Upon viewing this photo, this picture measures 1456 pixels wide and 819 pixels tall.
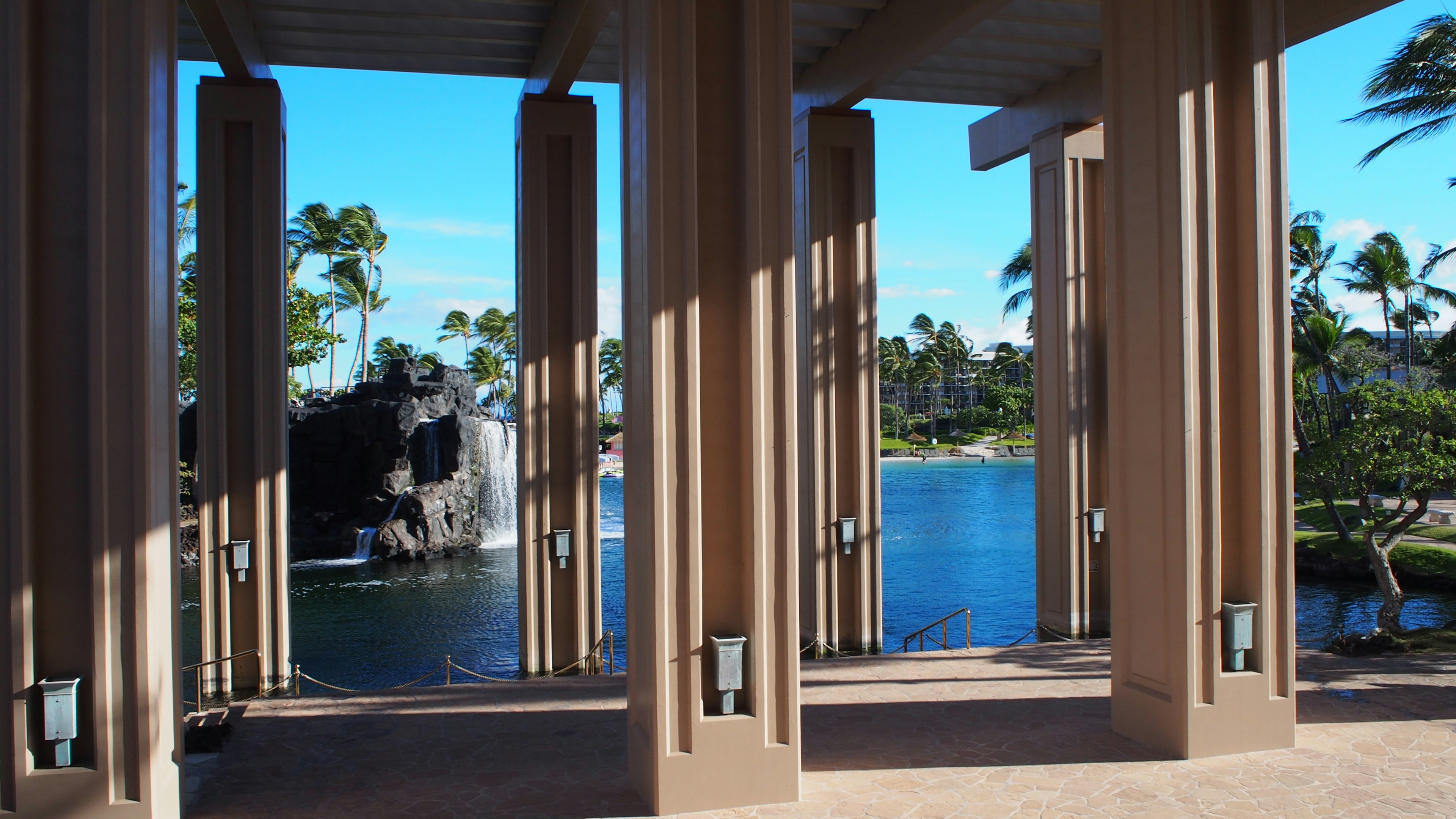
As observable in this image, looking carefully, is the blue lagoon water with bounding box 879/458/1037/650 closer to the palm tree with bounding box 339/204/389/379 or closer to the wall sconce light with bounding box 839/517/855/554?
the wall sconce light with bounding box 839/517/855/554

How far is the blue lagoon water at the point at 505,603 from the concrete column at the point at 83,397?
827cm

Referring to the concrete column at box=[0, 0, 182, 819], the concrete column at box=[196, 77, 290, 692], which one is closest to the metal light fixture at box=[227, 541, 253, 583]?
the concrete column at box=[196, 77, 290, 692]

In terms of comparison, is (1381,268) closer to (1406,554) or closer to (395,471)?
(1406,554)

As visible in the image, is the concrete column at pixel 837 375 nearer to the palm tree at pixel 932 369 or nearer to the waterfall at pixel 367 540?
the waterfall at pixel 367 540

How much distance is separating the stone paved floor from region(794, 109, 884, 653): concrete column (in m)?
4.25

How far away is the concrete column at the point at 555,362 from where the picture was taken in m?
13.8

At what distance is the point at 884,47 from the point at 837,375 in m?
4.96

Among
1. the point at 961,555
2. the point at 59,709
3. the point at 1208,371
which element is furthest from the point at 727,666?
the point at 961,555

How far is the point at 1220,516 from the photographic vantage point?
7.86 meters

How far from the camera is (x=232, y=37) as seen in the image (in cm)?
1186

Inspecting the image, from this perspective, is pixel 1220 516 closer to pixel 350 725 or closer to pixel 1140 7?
pixel 1140 7

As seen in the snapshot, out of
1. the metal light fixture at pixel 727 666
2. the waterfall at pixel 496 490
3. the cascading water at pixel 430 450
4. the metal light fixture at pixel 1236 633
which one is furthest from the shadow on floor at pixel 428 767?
the cascading water at pixel 430 450

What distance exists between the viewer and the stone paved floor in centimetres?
677

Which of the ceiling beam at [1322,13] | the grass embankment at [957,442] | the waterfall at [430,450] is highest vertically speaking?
the ceiling beam at [1322,13]
